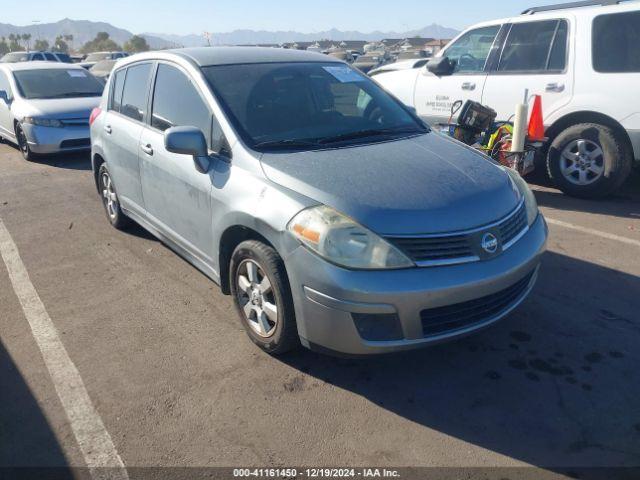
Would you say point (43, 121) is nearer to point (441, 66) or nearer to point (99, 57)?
point (441, 66)

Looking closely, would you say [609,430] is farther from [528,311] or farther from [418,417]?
[528,311]

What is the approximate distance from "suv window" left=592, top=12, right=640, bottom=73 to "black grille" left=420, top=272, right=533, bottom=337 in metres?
4.07

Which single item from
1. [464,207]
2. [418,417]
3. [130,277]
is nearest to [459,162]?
[464,207]

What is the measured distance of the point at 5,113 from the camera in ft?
32.9

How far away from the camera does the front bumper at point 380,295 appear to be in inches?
107

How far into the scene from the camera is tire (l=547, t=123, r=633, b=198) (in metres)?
6.00

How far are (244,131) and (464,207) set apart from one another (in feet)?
4.82

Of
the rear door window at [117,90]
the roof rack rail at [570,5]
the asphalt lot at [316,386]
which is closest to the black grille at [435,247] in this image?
the asphalt lot at [316,386]

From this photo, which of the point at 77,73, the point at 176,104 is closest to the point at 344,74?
the point at 176,104

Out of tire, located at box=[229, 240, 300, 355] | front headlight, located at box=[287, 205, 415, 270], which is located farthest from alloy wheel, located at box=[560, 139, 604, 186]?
tire, located at box=[229, 240, 300, 355]

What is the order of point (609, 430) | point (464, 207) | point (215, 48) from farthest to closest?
point (215, 48)
point (464, 207)
point (609, 430)

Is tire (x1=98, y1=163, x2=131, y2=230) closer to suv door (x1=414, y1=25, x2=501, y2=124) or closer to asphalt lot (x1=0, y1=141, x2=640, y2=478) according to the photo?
asphalt lot (x1=0, y1=141, x2=640, y2=478)

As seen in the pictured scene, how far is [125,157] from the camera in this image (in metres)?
4.78

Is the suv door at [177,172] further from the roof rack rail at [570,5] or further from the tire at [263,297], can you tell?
the roof rack rail at [570,5]
